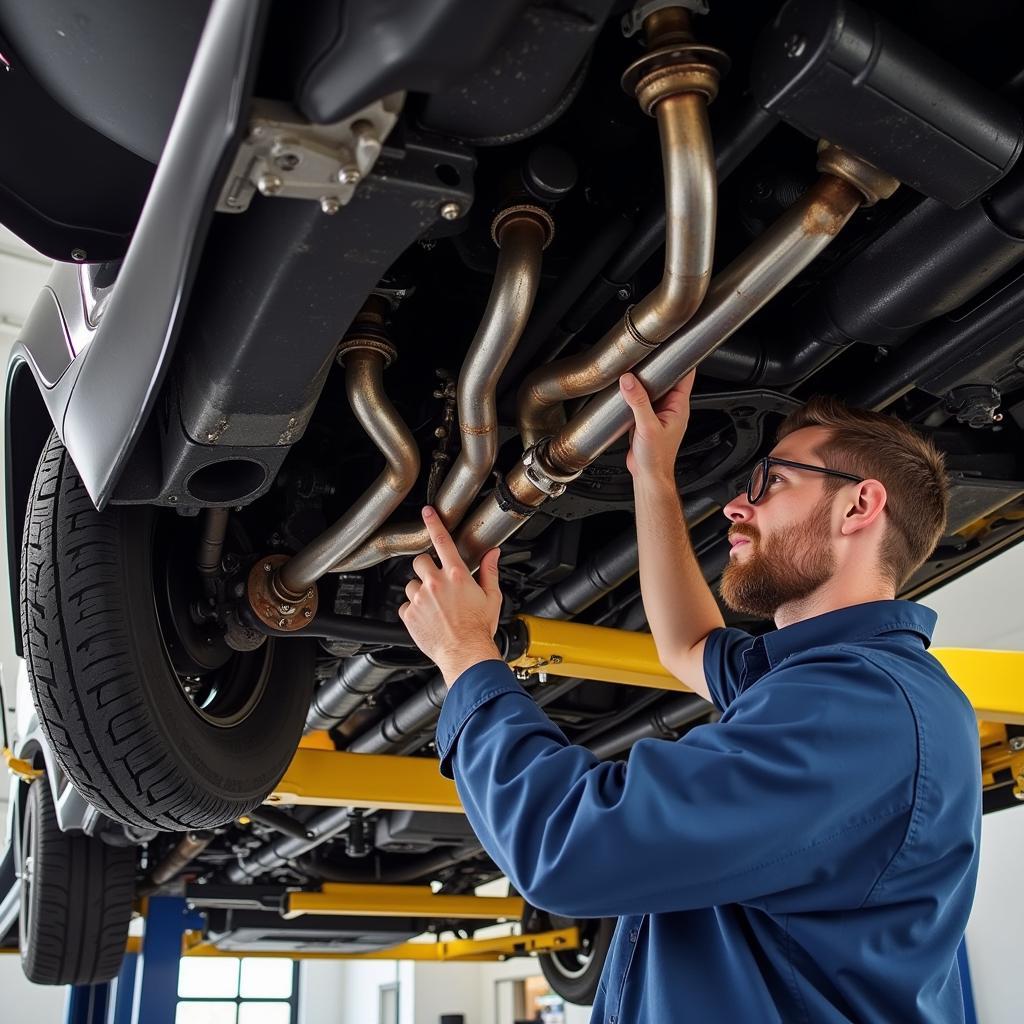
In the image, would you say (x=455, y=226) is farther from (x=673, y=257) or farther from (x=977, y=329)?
(x=977, y=329)

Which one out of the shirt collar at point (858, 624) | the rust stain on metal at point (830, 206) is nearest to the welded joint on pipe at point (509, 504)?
the shirt collar at point (858, 624)

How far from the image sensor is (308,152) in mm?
887

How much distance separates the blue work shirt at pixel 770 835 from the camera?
3.34ft

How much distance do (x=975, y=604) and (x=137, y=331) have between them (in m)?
4.69

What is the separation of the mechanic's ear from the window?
11.0 m

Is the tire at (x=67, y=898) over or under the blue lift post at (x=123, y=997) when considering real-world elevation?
over

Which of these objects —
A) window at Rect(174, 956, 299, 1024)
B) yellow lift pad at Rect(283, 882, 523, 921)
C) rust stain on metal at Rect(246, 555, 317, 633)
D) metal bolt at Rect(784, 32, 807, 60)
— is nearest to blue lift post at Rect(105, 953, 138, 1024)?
yellow lift pad at Rect(283, 882, 523, 921)

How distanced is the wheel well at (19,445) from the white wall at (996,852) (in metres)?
4.00

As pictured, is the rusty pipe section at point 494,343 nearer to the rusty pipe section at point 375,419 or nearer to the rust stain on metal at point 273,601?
the rusty pipe section at point 375,419

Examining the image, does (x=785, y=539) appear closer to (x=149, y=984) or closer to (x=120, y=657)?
(x=120, y=657)

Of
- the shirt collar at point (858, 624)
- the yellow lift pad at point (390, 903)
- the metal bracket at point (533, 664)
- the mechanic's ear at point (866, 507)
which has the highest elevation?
the metal bracket at point (533, 664)

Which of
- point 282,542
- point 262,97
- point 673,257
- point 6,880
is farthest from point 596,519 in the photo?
point 6,880

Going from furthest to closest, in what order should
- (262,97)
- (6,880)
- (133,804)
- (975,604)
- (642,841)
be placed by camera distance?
(975,604) → (6,880) → (133,804) → (642,841) → (262,97)

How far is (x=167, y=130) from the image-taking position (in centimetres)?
112
